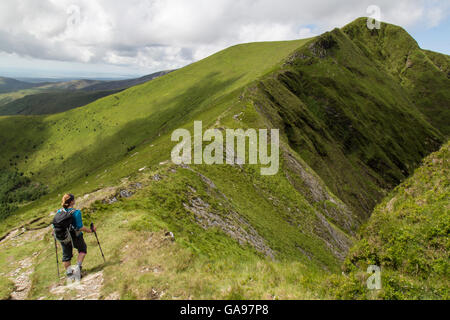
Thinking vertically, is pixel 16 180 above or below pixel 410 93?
below

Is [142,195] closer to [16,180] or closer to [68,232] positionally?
[68,232]

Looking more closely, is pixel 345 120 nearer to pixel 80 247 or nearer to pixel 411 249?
pixel 411 249

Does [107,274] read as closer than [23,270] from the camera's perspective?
Yes

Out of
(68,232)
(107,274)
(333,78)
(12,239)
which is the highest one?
(333,78)

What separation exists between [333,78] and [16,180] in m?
176

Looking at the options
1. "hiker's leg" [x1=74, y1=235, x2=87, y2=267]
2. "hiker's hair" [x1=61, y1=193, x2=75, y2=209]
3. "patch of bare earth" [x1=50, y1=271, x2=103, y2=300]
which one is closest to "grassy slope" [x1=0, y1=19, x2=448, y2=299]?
"patch of bare earth" [x1=50, y1=271, x2=103, y2=300]

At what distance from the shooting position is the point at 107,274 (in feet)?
30.8

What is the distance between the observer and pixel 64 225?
9.48 metres

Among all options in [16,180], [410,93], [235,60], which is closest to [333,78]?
[235,60]

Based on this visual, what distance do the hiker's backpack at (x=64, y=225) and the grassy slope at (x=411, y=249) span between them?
35.4 feet

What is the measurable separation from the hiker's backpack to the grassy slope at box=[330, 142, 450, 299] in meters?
10.8

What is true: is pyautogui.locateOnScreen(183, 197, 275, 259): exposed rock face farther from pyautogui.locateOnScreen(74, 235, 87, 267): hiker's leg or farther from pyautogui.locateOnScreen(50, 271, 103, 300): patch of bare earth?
pyautogui.locateOnScreen(50, 271, 103, 300): patch of bare earth

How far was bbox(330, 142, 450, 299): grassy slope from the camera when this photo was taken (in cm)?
812
